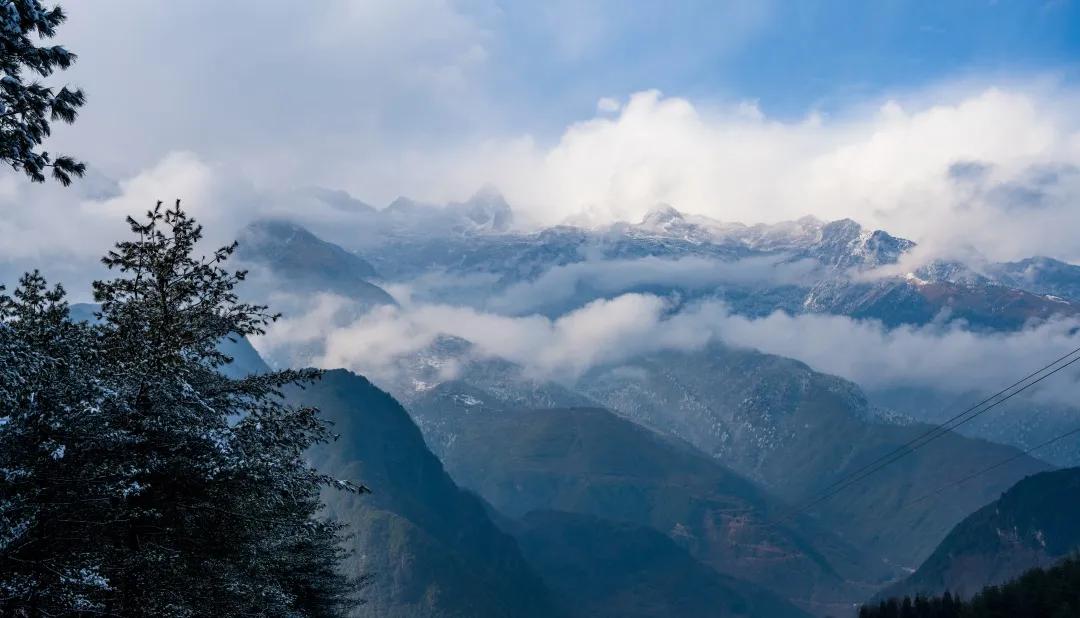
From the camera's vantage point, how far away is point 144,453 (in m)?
22.4

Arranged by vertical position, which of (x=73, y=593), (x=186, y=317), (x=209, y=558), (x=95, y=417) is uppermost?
(x=186, y=317)

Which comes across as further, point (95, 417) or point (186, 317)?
point (186, 317)

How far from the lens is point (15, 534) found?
17.3 meters

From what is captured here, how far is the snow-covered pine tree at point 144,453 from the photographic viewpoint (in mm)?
18641

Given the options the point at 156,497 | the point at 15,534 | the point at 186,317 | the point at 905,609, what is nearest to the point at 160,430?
the point at 156,497

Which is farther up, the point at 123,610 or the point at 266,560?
the point at 266,560

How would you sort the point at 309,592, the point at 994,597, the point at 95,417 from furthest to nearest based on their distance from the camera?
the point at 994,597 → the point at 309,592 → the point at 95,417

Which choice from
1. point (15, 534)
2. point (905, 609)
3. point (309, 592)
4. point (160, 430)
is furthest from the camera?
point (905, 609)

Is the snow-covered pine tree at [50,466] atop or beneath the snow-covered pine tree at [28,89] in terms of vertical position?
beneath

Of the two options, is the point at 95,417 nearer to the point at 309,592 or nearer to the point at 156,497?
the point at 156,497

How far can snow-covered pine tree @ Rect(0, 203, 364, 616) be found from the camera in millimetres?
18641

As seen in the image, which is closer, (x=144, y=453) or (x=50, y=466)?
(x=50, y=466)

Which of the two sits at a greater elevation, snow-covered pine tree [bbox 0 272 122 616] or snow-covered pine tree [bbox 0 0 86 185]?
snow-covered pine tree [bbox 0 0 86 185]

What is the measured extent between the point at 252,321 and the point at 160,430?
183 inches
